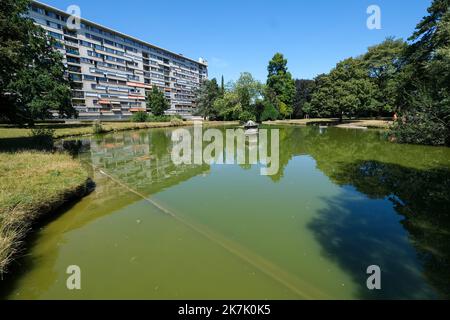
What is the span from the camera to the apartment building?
172ft

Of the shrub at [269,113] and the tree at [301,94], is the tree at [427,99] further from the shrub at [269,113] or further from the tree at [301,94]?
the tree at [301,94]

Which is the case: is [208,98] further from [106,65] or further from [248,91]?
[106,65]

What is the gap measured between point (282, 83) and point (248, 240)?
5955cm

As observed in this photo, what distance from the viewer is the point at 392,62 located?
144 ft

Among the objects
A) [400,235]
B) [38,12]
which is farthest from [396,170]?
[38,12]

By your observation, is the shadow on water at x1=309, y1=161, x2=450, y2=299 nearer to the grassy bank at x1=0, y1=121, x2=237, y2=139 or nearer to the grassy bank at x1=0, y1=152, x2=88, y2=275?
the grassy bank at x1=0, y1=152, x2=88, y2=275

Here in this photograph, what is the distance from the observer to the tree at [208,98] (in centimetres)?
6638

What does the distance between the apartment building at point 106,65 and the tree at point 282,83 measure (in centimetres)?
4126

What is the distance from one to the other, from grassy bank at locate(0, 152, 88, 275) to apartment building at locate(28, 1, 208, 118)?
40038 millimetres

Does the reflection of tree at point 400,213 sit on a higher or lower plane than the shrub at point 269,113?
lower

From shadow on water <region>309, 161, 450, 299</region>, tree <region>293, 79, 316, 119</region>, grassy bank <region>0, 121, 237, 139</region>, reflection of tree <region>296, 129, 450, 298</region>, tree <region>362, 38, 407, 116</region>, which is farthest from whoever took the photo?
tree <region>293, 79, 316, 119</region>

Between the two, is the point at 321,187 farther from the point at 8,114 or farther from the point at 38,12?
the point at 38,12

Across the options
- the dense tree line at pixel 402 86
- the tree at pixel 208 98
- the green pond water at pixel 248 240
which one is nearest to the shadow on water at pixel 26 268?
the green pond water at pixel 248 240

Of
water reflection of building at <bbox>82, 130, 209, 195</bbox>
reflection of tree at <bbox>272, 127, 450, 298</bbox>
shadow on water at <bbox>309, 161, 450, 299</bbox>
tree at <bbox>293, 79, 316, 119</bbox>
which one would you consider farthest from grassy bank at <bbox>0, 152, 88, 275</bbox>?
tree at <bbox>293, 79, 316, 119</bbox>
